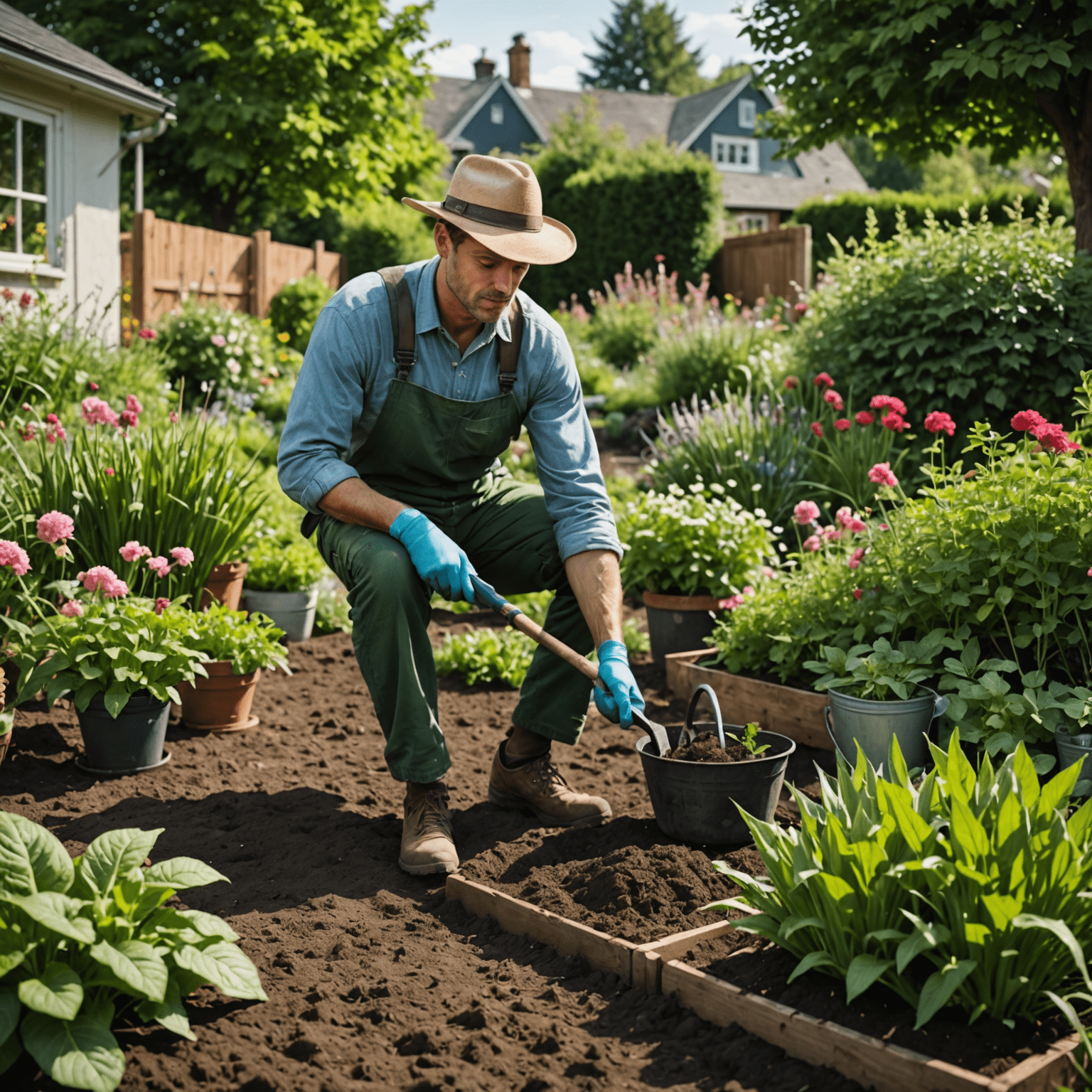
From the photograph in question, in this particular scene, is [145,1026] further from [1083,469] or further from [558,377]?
[1083,469]

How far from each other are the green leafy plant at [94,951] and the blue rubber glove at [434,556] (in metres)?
1.01

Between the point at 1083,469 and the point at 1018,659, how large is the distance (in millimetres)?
608

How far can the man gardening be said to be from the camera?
2.72 m

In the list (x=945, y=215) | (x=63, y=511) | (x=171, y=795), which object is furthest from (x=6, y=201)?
(x=945, y=215)

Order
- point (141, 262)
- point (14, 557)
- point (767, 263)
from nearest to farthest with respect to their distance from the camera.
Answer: point (14, 557), point (141, 262), point (767, 263)

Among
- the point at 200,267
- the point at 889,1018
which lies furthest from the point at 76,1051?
the point at 200,267

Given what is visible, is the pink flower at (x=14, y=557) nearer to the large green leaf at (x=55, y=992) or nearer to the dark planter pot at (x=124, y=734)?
the dark planter pot at (x=124, y=734)

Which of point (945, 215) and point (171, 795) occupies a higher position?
point (945, 215)

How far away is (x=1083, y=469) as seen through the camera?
283 centimetres

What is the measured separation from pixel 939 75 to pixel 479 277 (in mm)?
Answer: 4062

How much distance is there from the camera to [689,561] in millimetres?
4488

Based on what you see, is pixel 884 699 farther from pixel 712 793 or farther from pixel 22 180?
pixel 22 180

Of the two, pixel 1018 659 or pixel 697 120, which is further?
pixel 697 120

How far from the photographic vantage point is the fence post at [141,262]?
959 centimetres
